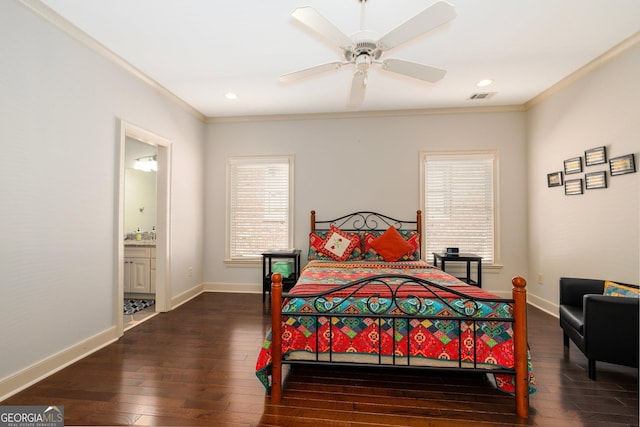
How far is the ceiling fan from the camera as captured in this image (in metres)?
1.71

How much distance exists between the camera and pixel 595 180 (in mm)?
3066

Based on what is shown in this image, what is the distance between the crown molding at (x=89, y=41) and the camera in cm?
221

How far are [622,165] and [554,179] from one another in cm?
94

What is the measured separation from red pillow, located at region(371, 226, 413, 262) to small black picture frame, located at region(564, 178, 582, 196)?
1929 millimetres

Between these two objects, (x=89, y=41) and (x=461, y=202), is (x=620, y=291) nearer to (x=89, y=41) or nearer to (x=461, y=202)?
(x=461, y=202)

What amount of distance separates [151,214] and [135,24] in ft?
11.2

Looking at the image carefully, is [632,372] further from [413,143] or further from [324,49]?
[324,49]

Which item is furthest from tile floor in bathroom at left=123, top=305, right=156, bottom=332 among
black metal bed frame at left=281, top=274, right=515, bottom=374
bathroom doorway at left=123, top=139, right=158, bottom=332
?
black metal bed frame at left=281, top=274, right=515, bottom=374

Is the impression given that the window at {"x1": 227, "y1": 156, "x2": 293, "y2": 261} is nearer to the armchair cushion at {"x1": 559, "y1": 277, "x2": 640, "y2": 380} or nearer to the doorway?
the doorway

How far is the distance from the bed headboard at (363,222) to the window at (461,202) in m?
0.37

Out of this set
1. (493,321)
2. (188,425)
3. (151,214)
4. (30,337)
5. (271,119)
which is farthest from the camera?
(151,214)

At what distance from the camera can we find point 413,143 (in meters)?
4.51

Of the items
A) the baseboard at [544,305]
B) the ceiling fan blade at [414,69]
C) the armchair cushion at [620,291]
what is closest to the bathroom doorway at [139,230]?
the ceiling fan blade at [414,69]

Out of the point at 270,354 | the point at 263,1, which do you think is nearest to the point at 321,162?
the point at 263,1
